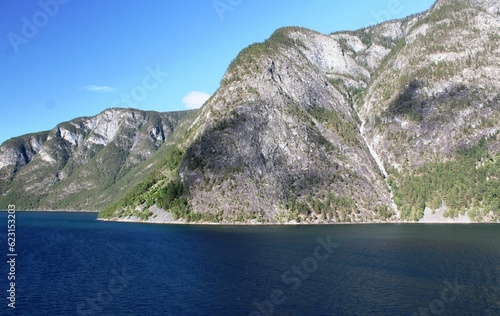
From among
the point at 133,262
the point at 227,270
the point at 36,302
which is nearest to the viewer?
the point at 36,302

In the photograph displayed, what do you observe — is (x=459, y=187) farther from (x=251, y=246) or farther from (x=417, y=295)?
(x=417, y=295)

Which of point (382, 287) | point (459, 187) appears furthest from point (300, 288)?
point (459, 187)

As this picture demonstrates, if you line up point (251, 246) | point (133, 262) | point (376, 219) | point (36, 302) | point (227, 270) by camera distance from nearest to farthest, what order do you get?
point (36, 302) → point (227, 270) → point (133, 262) → point (251, 246) → point (376, 219)

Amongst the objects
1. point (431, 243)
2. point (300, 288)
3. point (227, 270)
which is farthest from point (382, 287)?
point (431, 243)

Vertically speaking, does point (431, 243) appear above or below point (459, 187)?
below

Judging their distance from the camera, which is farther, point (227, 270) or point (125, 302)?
point (227, 270)

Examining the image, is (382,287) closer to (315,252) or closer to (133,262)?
(315,252)
